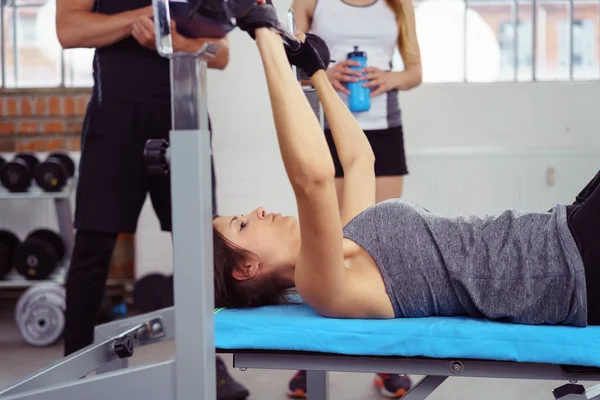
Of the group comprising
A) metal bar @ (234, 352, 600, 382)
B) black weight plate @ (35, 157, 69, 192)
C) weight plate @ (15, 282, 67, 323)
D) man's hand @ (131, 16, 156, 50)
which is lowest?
weight plate @ (15, 282, 67, 323)

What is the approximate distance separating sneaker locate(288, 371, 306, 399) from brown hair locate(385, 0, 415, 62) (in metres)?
1.06

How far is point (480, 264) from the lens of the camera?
1.42 meters

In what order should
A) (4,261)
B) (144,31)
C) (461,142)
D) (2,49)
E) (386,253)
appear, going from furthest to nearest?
(2,49)
(461,142)
(4,261)
(144,31)
(386,253)

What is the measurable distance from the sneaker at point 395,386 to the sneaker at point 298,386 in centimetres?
25

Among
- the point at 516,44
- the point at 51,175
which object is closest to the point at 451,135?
the point at 516,44

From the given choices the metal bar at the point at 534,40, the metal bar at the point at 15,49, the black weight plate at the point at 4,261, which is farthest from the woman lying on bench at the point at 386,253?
the metal bar at the point at 15,49

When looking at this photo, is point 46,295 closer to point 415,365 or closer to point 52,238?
point 52,238

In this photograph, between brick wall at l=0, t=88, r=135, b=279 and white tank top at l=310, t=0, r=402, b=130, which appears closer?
white tank top at l=310, t=0, r=402, b=130

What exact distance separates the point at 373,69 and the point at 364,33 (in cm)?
11

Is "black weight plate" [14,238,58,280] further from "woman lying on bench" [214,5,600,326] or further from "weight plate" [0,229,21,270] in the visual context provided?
"woman lying on bench" [214,5,600,326]

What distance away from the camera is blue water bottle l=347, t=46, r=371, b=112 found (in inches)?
91.8

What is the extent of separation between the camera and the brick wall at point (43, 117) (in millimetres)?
3988

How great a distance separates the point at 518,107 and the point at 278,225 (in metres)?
2.35

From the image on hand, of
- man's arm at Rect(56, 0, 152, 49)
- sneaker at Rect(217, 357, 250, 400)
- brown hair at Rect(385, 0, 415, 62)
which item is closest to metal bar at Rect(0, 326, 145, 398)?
sneaker at Rect(217, 357, 250, 400)
